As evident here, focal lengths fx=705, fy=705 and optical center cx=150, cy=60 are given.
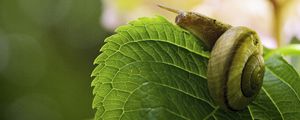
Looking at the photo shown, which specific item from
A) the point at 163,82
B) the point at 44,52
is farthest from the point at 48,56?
the point at 163,82

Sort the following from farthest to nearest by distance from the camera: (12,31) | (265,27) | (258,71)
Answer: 1. (12,31)
2. (265,27)
3. (258,71)

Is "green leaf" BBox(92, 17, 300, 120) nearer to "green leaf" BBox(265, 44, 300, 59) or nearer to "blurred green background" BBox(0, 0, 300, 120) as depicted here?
"green leaf" BBox(265, 44, 300, 59)

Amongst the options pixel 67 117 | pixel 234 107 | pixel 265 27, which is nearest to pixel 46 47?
pixel 67 117

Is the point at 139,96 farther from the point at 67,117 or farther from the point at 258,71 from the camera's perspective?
the point at 67,117

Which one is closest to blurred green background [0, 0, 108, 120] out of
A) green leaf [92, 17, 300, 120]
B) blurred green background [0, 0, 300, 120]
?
blurred green background [0, 0, 300, 120]

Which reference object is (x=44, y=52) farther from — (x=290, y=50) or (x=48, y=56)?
(x=290, y=50)

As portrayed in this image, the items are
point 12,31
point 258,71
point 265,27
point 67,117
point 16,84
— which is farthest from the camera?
point 12,31

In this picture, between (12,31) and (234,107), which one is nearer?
(234,107)
